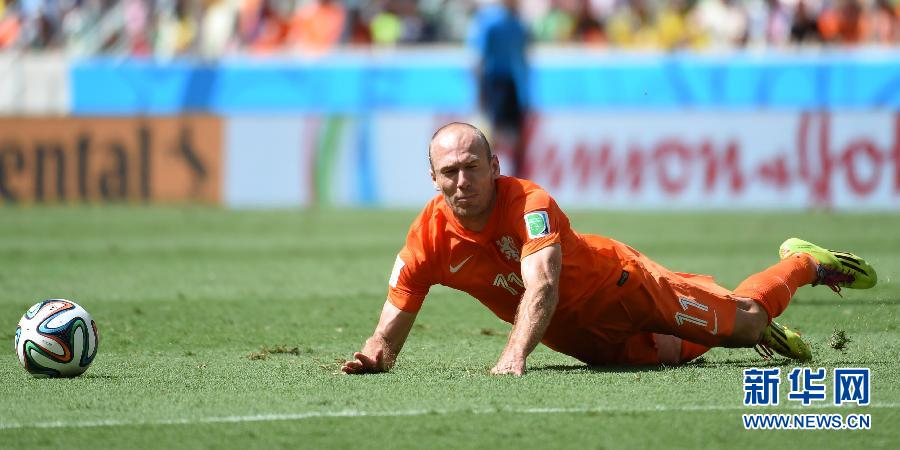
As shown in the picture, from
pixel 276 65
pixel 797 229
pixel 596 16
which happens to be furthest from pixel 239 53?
pixel 797 229

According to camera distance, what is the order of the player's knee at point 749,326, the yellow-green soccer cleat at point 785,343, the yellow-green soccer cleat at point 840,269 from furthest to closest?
the yellow-green soccer cleat at point 840,269 < the yellow-green soccer cleat at point 785,343 < the player's knee at point 749,326

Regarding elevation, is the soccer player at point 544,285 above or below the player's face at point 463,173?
below

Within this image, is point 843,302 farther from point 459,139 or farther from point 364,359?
point 459,139

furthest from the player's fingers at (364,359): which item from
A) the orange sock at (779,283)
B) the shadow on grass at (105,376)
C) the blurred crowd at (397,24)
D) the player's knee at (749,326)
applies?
the blurred crowd at (397,24)

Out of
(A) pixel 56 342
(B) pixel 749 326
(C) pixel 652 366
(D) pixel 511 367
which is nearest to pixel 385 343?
(D) pixel 511 367

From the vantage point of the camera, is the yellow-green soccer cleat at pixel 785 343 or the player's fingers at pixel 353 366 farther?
the yellow-green soccer cleat at pixel 785 343

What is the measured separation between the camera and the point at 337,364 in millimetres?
8039

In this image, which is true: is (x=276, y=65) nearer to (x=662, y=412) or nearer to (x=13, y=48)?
(x=13, y=48)

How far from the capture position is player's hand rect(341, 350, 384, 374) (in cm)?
750

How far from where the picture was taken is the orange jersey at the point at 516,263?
724 centimetres

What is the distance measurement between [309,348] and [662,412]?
3.23 metres

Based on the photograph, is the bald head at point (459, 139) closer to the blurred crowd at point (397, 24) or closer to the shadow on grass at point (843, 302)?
the shadow on grass at point (843, 302)

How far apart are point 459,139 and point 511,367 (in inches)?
46.2

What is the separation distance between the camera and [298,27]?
85.1 ft
